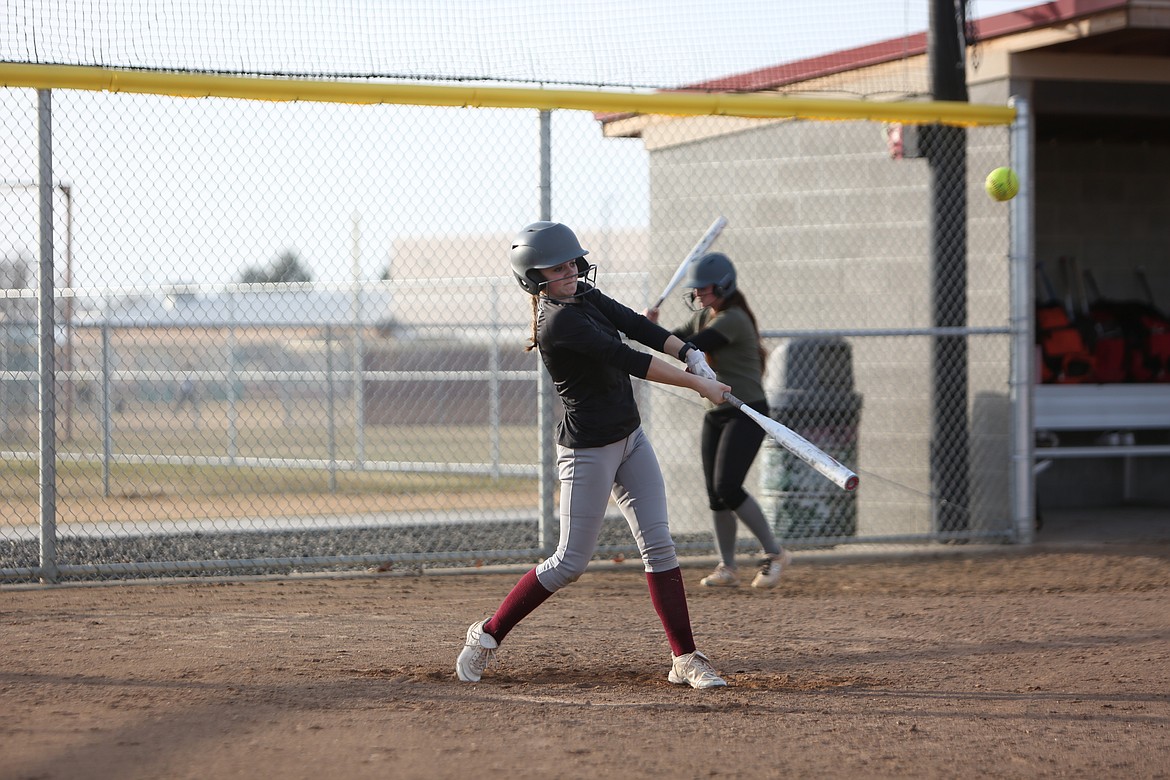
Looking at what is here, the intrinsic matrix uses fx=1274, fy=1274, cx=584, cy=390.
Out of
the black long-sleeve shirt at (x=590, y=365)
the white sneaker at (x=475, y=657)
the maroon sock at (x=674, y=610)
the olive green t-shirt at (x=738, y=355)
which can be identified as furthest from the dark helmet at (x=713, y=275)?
the white sneaker at (x=475, y=657)

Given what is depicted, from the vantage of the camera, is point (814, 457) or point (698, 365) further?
point (698, 365)

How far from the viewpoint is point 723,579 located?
7.72 metres

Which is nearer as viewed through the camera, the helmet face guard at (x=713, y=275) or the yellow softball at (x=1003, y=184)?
the helmet face guard at (x=713, y=275)

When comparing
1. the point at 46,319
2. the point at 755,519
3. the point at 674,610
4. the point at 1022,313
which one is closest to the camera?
the point at 674,610

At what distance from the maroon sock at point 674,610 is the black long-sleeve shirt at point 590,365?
0.61 meters

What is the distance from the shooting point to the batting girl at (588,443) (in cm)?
499

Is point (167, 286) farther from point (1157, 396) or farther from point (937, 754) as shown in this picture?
point (937, 754)

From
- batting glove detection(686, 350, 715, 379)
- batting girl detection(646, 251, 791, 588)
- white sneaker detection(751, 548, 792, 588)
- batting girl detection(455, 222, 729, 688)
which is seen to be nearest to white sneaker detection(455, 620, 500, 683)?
batting girl detection(455, 222, 729, 688)

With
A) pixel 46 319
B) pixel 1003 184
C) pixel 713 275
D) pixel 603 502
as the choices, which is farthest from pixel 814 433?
pixel 46 319

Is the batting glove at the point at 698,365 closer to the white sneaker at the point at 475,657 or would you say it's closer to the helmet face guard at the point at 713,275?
the white sneaker at the point at 475,657

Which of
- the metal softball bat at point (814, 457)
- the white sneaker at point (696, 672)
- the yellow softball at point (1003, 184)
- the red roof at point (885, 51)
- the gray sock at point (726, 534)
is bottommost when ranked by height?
the white sneaker at point (696, 672)

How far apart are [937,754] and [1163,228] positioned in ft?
31.3

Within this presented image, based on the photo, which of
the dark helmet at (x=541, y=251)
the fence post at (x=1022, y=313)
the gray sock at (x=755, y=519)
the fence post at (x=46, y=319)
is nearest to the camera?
the dark helmet at (x=541, y=251)

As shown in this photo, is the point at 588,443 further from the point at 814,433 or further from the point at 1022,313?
the point at 1022,313
